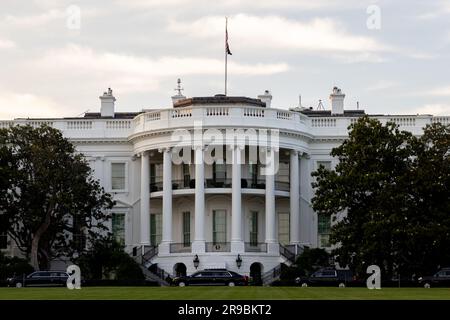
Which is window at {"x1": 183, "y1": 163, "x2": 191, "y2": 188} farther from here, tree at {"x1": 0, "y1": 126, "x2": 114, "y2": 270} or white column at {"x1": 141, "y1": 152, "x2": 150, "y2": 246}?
tree at {"x1": 0, "y1": 126, "x2": 114, "y2": 270}

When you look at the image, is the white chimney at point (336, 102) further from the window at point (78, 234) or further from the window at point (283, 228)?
the window at point (78, 234)

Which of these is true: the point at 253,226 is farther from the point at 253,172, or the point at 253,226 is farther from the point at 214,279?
the point at 214,279

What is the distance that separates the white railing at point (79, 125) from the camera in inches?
3088

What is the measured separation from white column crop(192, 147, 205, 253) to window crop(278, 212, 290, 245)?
6707 mm

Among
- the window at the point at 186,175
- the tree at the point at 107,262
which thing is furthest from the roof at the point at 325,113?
the tree at the point at 107,262

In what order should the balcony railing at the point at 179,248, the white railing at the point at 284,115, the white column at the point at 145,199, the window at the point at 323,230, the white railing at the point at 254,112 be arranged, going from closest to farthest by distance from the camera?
the white railing at the point at 254,112 < the balcony railing at the point at 179,248 < the white railing at the point at 284,115 < the white column at the point at 145,199 < the window at the point at 323,230

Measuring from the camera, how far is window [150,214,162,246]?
77188 millimetres

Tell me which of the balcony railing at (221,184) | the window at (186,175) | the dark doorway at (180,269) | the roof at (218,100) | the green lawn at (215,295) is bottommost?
the green lawn at (215,295)

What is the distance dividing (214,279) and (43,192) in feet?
39.5

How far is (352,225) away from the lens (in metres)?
63.0

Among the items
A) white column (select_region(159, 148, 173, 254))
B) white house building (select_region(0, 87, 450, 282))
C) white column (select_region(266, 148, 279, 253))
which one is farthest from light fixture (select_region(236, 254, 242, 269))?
white column (select_region(159, 148, 173, 254))

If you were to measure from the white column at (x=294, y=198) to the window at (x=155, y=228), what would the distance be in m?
9.12

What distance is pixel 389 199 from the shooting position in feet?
203

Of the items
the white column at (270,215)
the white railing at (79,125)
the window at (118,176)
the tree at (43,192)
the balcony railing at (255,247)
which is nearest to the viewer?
the tree at (43,192)
